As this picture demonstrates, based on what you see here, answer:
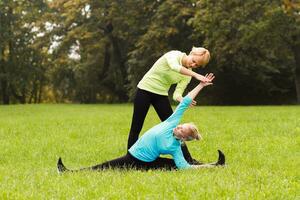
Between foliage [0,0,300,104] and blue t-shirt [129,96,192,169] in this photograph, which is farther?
foliage [0,0,300,104]

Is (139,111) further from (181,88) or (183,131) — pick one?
(183,131)

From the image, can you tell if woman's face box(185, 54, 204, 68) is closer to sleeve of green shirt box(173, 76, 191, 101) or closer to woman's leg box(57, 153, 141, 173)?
sleeve of green shirt box(173, 76, 191, 101)

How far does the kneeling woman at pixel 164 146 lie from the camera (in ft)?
26.0

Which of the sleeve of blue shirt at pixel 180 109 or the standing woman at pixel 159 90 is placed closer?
the sleeve of blue shirt at pixel 180 109

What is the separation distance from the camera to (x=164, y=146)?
26.2ft

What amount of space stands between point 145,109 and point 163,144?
1.15 m

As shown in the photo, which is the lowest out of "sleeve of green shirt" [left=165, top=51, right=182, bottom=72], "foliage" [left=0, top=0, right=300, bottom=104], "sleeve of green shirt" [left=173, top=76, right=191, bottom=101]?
"foliage" [left=0, top=0, right=300, bottom=104]

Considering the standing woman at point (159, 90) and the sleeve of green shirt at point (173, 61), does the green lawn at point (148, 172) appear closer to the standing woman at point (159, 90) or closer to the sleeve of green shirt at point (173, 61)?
the standing woman at point (159, 90)

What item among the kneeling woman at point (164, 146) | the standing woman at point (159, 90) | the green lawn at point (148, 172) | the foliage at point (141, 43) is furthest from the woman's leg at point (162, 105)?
the foliage at point (141, 43)

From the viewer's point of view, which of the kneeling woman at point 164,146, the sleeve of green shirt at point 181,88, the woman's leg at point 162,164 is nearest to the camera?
the kneeling woman at point 164,146

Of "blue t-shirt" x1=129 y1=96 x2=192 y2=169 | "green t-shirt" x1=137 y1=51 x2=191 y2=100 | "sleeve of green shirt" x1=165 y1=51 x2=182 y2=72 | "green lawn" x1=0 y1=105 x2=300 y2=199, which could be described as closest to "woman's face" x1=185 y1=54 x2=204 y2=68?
"sleeve of green shirt" x1=165 y1=51 x2=182 y2=72

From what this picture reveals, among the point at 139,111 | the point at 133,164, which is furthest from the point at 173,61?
the point at 133,164

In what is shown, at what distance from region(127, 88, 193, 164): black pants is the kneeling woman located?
0.58 m

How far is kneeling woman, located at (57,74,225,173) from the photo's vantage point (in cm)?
794
